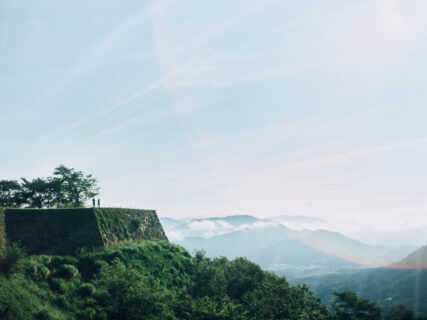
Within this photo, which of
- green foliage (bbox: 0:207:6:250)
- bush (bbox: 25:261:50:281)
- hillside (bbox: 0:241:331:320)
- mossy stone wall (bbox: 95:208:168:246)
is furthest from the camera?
mossy stone wall (bbox: 95:208:168:246)

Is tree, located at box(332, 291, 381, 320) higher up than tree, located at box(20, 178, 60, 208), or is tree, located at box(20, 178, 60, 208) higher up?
tree, located at box(20, 178, 60, 208)

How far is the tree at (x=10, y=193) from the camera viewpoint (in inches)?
2080

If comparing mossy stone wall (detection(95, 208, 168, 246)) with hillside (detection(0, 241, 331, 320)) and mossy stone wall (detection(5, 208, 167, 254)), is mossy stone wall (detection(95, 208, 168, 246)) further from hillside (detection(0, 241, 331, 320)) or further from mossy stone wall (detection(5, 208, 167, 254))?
hillside (detection(0, 241, 331, 320))

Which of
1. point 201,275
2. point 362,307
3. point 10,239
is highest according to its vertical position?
point 10,239

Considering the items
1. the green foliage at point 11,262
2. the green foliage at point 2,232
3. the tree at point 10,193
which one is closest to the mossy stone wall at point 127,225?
the green foliage at point 2,232

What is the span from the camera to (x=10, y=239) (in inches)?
1503

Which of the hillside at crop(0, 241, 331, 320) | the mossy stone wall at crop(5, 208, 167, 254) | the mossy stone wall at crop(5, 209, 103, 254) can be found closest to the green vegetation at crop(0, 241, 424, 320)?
the hillside at crop(0, 241, 331, 320)

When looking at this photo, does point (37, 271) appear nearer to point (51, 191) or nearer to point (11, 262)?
point (11, 262)

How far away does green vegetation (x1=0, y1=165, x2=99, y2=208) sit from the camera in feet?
Answer: 176

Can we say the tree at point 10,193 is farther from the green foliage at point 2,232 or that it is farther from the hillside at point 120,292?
the hillside at point 120,292

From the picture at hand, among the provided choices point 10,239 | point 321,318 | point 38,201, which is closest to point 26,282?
point 10,239

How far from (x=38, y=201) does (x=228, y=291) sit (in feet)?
141

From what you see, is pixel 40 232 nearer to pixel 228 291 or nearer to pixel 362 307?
pixel 228 291

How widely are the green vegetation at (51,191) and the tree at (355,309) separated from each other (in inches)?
2207
